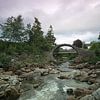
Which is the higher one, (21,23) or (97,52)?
(21,23)

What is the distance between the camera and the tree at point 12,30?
53.3m

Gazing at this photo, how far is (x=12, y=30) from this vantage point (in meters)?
53.8

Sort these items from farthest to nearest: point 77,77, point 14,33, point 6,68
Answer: point 14,33
point 6,68
point 77,77

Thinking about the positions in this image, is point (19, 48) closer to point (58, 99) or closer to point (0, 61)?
point (0, 61)

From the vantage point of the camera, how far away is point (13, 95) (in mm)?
16172

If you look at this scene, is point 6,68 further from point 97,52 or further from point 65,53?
point 65,53

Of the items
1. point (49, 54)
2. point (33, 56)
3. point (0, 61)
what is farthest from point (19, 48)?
point (0, 61)

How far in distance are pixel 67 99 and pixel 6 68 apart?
17844 mm

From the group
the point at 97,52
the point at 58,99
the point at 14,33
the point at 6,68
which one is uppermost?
the point at 14,33

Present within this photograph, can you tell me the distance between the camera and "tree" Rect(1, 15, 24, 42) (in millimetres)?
53344

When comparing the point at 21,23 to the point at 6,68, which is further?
the point at 21,23

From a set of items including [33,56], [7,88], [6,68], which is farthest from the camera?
[33,56]

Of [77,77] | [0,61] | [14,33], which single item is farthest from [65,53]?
[77,77]

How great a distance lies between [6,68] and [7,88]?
48.6 feet
